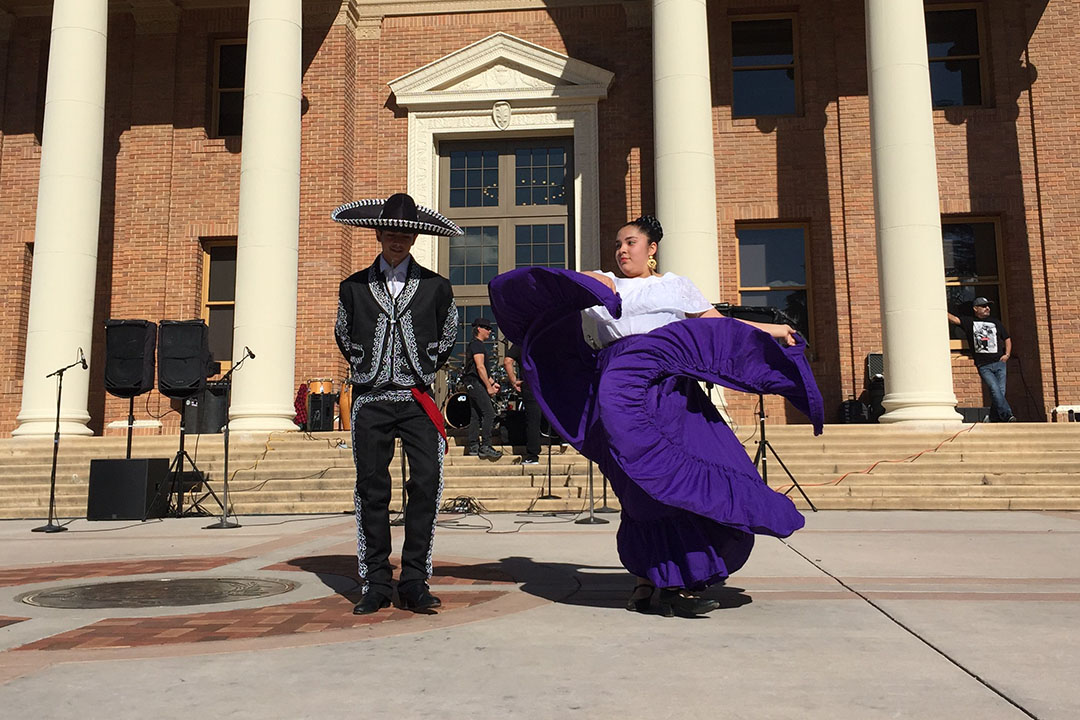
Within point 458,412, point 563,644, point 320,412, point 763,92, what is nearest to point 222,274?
point 320,412

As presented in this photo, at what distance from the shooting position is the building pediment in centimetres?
1902

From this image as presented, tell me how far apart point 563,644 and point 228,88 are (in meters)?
19.1

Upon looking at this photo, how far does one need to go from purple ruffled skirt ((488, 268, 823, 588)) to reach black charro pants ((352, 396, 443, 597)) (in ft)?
2.35

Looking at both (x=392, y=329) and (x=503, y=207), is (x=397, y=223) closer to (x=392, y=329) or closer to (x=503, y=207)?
(x=392, y=329)

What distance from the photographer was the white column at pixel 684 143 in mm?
14562

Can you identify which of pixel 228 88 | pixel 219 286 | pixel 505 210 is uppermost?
pixel 228 88

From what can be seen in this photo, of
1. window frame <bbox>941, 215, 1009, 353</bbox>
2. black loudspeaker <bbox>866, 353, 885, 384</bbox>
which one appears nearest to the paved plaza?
black loudspeaker <bbox>866, 353, 885, 384</bbox>

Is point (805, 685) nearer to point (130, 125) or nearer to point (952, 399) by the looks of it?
point (952, 399)

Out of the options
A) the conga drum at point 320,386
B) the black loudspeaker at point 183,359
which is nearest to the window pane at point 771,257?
the conga drum at point 320,386

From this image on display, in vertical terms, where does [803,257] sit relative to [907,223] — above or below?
above

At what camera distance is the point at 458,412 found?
1435cm

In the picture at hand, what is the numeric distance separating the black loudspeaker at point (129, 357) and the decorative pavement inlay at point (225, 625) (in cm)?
745

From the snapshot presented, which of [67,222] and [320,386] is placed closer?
[67,222]

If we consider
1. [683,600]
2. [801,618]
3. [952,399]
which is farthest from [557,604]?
[952,399]
